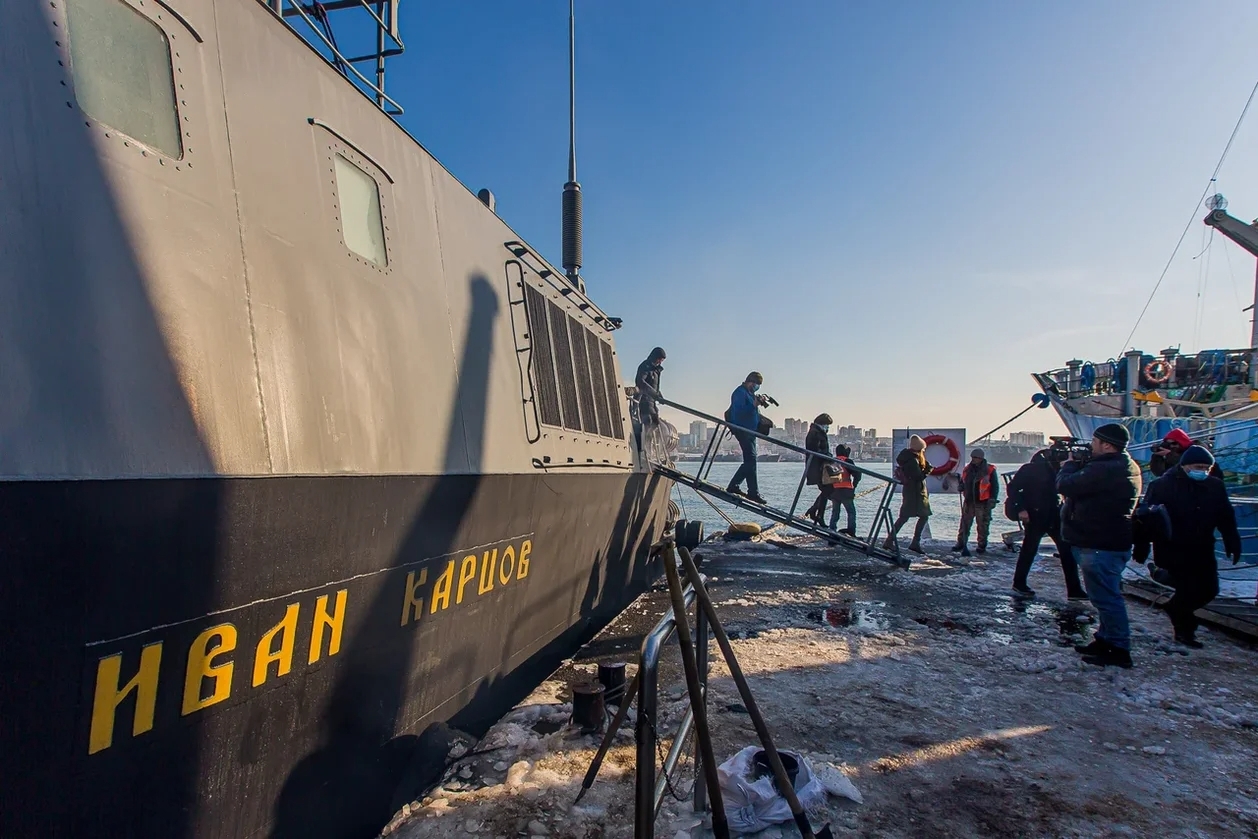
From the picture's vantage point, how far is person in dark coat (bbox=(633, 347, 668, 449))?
319 inches

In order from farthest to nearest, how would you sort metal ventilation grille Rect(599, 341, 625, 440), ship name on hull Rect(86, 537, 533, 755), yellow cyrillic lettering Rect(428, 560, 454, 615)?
metal ventilation grille Rect(599, 341, 625, 440) < yellow cyrillic lettering Rect(428, 560, 454, 615) < ship name on hull Rect(86, 537, 533, 755)

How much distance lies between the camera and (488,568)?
11.3ft

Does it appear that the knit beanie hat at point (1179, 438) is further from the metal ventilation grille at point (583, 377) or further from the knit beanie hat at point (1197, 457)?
the metal ventilation grille at point (583, 377)

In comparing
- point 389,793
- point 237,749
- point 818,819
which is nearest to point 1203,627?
point 818,819

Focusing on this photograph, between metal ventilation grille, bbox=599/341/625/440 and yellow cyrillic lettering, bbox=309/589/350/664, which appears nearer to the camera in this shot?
yellow cyrillic lettering, bbox=309/589/350/664

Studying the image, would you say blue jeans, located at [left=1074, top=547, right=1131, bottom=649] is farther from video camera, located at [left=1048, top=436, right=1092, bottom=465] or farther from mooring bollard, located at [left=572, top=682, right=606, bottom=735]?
mooring bollard, located at [left=572, top=682, right=606, bottom=735]

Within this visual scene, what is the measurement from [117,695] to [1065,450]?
9.13 metres

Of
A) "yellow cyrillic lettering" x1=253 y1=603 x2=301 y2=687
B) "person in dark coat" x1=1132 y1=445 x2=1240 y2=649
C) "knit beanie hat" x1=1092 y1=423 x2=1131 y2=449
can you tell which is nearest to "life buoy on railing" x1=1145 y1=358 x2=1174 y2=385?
"person in dark coat" x1=1132 y1=445 x2=1240 y2=649

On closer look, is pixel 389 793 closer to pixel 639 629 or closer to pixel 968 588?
pixel 639 629

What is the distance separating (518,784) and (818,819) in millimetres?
1339

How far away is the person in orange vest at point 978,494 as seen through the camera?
10890mm

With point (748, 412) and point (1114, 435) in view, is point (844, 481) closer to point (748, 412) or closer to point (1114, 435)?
point (748, 412)

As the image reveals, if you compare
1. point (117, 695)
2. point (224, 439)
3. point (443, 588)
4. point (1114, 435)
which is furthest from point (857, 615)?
point (117, 695)

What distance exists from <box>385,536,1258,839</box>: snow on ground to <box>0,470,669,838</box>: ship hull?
0.50 metres
